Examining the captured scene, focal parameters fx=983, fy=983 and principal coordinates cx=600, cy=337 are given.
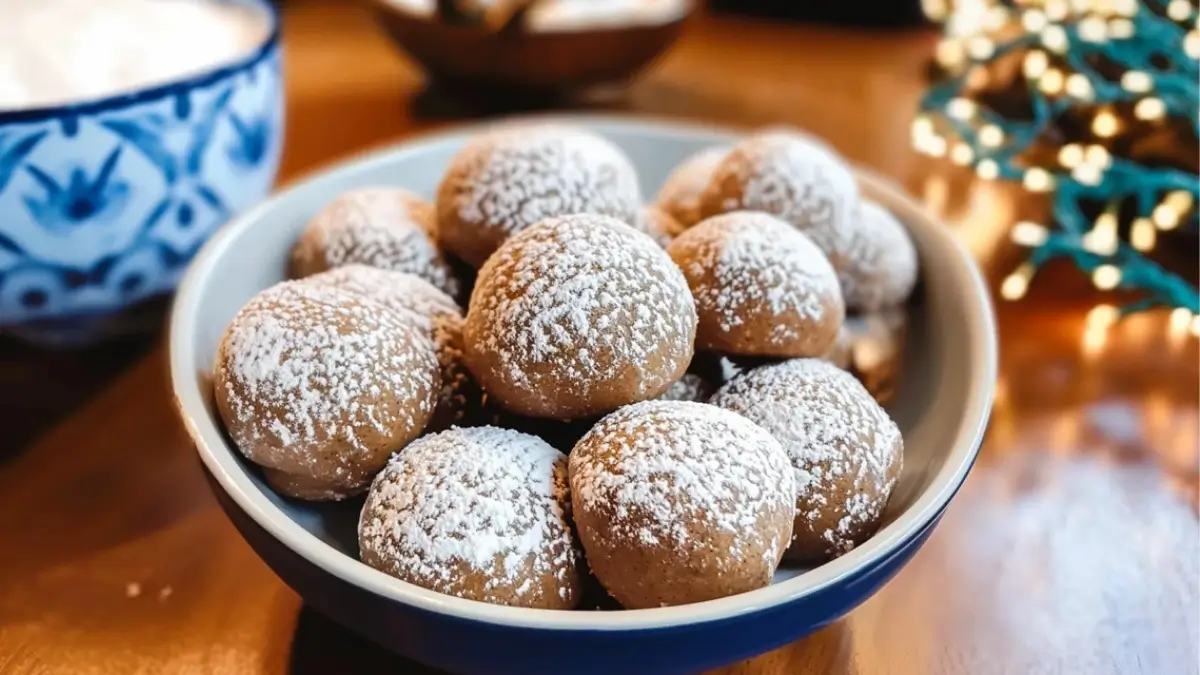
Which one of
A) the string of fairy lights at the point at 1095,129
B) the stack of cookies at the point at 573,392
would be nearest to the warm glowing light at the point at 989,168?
the string of fairy lights at the point at 1095,129

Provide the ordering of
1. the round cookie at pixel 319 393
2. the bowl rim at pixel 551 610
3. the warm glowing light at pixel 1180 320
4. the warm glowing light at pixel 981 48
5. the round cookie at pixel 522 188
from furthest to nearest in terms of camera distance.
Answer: the warm glowing light at pixel 981 48, the warm glowing light at pixel 1180 320, the round cookie at pixel 522 188, the round cookie at pixel 319 393, the bowl rim at pixel 551 610

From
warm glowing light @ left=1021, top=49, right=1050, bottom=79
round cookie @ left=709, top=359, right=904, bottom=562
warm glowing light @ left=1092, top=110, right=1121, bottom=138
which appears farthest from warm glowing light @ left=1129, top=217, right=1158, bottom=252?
round cookie @ left=709, top=359, right=904, bottom=562

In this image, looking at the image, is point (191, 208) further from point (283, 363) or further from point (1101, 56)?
point (1101, 56)

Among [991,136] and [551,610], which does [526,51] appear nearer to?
[991,136]

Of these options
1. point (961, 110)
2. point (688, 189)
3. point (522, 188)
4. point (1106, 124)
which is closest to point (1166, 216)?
point (1106, 124)

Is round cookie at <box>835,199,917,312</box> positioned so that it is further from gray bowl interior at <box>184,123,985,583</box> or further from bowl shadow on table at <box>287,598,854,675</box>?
bowl shadow on table at <box>287,598,854,675</box>

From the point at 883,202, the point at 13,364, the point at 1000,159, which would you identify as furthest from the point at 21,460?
the point at 1000,159

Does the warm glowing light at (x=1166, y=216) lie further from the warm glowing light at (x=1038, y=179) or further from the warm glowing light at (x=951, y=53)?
the warm glowing light at (x=951, y=53)
